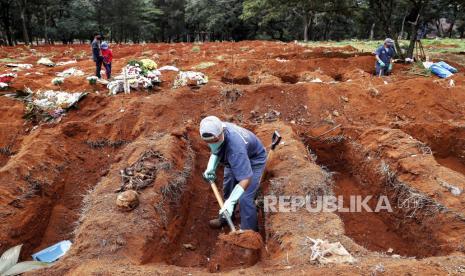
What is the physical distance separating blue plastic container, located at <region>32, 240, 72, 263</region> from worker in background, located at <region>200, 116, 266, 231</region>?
6.74ft

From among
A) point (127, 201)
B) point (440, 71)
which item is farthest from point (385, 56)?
point (127, 201)

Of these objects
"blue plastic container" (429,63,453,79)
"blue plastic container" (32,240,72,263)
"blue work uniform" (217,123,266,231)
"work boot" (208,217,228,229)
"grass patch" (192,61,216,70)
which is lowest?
"blue plastic container" (32,240,72,263)

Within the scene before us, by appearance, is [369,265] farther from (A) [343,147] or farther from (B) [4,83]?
(B) [4,83]

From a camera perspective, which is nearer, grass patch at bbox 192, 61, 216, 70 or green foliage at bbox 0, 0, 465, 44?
grass patch at bbox 192, 61, 216, 70

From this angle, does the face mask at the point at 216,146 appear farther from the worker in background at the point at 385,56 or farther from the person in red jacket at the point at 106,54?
the worker in background at the point at 385,56

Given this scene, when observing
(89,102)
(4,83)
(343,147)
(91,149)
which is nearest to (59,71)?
(4,83)

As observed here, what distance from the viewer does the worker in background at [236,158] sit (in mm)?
4363

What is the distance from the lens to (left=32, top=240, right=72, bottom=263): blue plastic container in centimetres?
482

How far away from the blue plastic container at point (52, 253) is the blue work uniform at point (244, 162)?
2186mm

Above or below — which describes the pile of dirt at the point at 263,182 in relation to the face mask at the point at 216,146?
below

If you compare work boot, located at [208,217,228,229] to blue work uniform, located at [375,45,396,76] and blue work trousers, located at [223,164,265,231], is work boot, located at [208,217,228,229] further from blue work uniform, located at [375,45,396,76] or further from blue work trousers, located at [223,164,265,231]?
blue work uniform, located at [375,45,396,76]

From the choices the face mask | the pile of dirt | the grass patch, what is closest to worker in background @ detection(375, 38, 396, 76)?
the pile of dirt

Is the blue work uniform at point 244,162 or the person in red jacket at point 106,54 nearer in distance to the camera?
the blue work uniform at point 244,162

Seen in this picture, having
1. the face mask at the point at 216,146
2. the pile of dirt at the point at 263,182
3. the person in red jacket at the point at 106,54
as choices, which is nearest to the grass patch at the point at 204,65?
the person in red jacket at the point at 106,54
